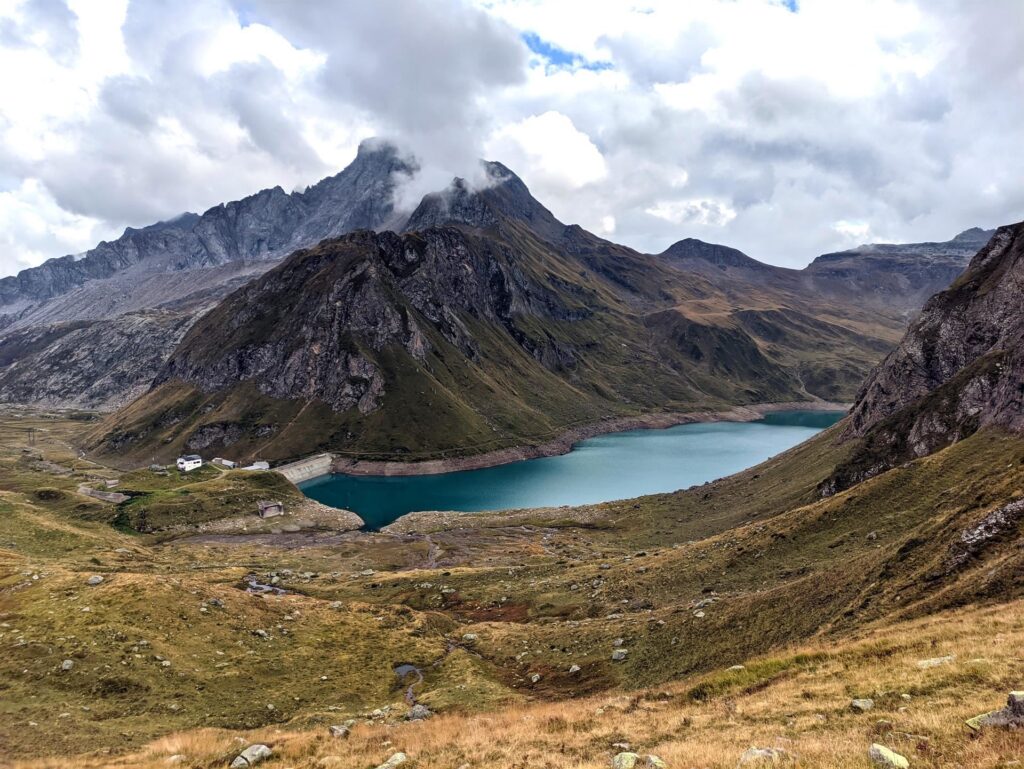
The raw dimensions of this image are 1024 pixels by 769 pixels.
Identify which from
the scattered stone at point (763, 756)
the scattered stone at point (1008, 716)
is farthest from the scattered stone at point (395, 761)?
the scattered stone at point (1008, 716)

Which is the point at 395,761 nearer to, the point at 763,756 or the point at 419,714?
the point at 419,714

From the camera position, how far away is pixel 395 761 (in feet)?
61.9

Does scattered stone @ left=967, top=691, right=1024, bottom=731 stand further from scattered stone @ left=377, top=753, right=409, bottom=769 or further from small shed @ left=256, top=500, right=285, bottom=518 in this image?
small shed @ left=256, top=500, right=285, bottom=518

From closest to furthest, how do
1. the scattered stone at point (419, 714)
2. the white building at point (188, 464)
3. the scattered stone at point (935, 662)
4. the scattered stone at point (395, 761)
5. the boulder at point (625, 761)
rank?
the boulder at point (625, 761), the scattered stone at point (935, 662), the scattered stone at point (395, 761), the scattered stone at point (419, 714), the white building at point (188, 464)

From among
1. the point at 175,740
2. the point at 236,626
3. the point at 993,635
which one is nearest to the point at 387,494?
the point at 236,626

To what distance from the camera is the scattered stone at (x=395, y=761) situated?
60.9 feet

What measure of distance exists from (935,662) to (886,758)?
8.64 meters

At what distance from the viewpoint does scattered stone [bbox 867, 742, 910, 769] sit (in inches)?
449

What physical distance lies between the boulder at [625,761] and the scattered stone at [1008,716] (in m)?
8.12

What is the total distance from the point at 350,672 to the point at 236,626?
981cm

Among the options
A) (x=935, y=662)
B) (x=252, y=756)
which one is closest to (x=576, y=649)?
(x=252, y=756)

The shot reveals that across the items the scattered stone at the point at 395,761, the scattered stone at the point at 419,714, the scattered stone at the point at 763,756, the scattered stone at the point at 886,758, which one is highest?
the scattered stone at the point at 886,758

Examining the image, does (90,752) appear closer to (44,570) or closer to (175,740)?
(175,740)

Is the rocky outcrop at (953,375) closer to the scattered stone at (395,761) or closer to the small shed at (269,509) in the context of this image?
the scattered stone at (395,761)
